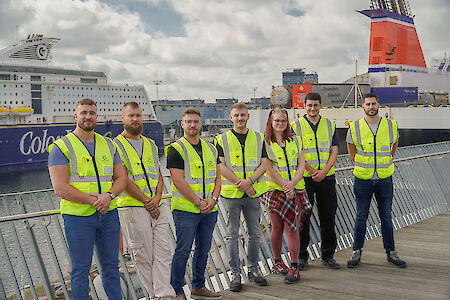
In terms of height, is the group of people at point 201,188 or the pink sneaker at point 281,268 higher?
the group of people at point 201,188

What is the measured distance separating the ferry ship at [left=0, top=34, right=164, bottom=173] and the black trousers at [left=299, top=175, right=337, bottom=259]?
3462 cm

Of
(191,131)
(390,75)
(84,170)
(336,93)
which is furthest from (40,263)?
(390,75)

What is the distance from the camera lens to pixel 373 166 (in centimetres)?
474

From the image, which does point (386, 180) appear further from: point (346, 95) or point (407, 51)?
point (407, 51)

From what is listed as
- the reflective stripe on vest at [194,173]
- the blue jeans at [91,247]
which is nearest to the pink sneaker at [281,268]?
the reflective stripe on vest at [194,173]

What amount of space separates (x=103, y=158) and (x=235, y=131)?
4.41 feet

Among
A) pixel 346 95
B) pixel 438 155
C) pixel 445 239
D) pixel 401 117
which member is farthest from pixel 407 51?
pixel 445 239

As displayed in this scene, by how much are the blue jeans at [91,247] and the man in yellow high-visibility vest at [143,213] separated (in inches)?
10.2

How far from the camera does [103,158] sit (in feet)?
10.5

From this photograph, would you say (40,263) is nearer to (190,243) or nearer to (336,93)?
(190,243)

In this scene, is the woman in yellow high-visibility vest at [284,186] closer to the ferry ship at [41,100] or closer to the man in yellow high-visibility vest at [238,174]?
the man in yellow high-visibility vest at [238,174]

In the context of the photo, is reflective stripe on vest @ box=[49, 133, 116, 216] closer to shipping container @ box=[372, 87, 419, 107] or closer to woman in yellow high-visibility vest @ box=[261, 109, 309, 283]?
woman in yellow high-visibility vest @ box=[261, 109, 309, 283]

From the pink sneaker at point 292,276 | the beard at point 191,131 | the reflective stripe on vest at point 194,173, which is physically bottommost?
the pink sneaker at point 292,276

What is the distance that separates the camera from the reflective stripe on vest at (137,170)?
3.56 m
